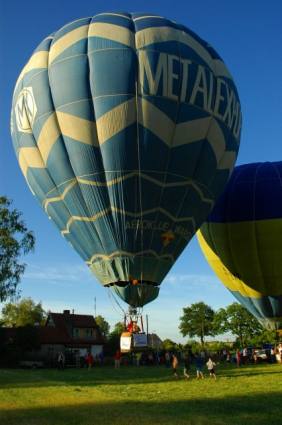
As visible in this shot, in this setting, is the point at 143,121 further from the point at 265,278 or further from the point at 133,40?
the point at 265,278

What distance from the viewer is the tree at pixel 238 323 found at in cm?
6662

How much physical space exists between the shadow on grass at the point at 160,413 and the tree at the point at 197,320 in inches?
2759

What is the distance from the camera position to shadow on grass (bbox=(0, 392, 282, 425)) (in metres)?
9.45

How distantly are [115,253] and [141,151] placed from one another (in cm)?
338

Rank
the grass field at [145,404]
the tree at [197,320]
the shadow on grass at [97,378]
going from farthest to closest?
the tree at [197,320]
the shadow on grass at [97,378]
the grass field at [145,404]

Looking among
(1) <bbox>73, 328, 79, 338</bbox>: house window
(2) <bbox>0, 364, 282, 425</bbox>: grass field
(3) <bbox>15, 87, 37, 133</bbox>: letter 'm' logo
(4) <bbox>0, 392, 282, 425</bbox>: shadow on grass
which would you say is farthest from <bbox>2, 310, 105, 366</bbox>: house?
(4) <bbox>0, 392, 282, 425</bbox>: shadow on grass

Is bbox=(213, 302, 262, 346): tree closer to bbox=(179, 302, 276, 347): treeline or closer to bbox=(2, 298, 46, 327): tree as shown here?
bbox=(179, 302, 276, 347): treeline

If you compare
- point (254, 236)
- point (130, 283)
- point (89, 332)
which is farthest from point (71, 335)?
point (130, 283)

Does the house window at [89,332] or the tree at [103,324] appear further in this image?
the tree at [103,324]

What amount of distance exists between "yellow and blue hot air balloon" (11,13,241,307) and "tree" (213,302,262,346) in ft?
170

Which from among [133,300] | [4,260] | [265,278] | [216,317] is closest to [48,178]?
[133,300]

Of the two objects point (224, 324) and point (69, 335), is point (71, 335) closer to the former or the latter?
point (69, 335)

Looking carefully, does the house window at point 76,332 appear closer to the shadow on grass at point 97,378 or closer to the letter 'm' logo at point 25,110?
the shadow on grass at point 97,378

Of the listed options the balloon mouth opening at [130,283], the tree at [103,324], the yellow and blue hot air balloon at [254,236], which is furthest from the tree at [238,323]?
the balloon mouth opening at [130,283]
